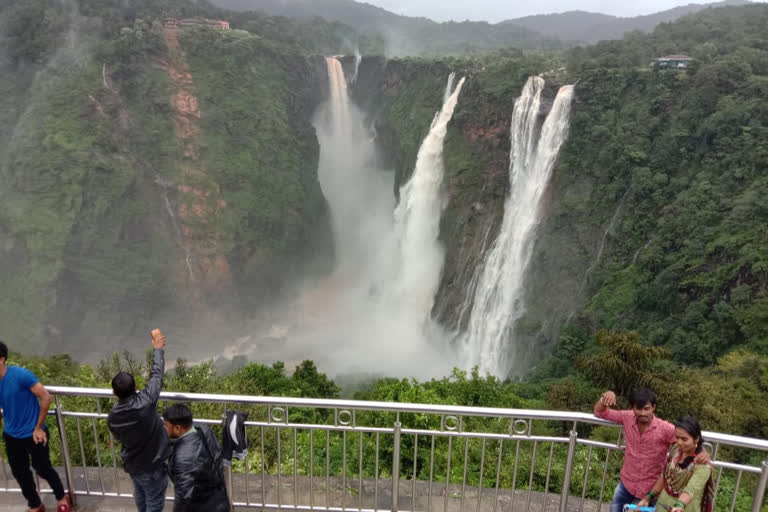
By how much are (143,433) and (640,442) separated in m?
3.47

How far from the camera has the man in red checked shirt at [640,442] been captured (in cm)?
346

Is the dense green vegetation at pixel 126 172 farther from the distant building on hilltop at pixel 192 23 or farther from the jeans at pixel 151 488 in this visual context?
Result: the jeans at pixel 151 488

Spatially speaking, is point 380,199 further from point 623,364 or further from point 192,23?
point 623,364

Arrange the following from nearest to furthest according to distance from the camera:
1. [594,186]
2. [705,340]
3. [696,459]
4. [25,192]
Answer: [696,459], [705,340], [594,186], [25,192]

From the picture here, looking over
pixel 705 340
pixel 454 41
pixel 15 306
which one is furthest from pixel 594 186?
pixel 454 41

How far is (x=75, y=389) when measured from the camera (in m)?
4.13

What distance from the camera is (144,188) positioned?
110ft

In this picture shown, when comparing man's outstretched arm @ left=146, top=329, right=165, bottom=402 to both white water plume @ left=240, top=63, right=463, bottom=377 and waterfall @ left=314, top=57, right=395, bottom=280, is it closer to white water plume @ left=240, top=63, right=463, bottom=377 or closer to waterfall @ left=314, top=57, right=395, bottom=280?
white water plume @ left=240, top=63, right=463, bottom=377

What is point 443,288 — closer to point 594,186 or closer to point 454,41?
point 594,186

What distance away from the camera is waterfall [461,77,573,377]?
75.5ft

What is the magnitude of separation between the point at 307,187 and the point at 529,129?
66.4ft

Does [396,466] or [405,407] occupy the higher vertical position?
[405,407]

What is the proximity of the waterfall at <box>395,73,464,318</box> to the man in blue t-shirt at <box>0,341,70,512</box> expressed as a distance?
87.1ft

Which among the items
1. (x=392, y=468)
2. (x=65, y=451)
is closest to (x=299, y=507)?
(x=392, y=468)
